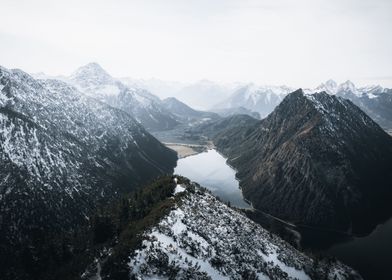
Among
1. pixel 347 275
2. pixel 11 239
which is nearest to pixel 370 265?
pixel 347 275

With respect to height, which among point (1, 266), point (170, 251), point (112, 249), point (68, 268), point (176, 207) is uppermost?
point (176, 207)

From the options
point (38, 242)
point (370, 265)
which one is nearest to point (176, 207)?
point (38, 242)

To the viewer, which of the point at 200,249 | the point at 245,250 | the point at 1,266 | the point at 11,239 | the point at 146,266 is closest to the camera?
the point at 146,266

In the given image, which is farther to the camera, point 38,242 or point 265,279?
point 38,242

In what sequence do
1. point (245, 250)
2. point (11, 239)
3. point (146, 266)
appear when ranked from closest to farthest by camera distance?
point (146, 266)
point (245, 250)
point (11, 239)

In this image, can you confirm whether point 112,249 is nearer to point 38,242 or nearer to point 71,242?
point 71,242

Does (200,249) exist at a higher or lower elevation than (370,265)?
lower
